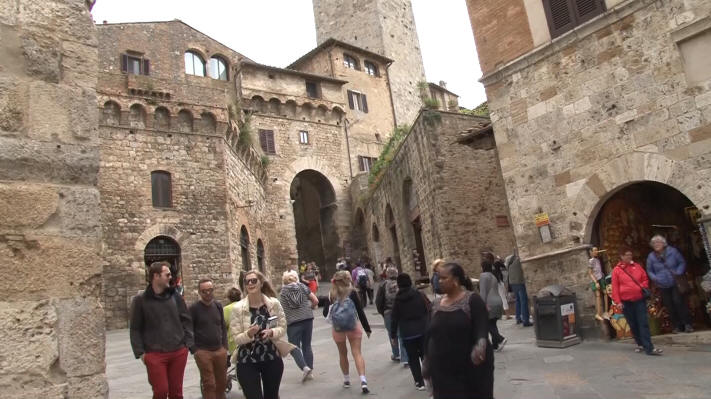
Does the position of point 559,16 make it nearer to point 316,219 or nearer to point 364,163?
point 364,163

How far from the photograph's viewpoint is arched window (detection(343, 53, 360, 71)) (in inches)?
1398

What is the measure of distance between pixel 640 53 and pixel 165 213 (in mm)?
15190

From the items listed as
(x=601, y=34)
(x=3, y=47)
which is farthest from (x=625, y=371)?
(x=3, y=47)

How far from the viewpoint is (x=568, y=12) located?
8914 millimetres

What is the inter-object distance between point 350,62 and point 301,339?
100ft

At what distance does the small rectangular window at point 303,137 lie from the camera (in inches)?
1250

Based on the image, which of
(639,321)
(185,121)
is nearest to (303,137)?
(185,121)

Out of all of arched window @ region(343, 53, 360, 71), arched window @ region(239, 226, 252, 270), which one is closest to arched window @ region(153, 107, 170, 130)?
arched window @ region(239, 226, 252, 270)

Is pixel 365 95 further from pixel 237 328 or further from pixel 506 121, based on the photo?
pixel 237 328

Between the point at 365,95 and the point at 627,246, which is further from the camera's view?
the point at 365,95

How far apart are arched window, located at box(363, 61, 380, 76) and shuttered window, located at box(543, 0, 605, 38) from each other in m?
28.4

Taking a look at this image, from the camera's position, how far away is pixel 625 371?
625 centimetres

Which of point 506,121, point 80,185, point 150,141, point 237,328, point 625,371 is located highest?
point 150,141

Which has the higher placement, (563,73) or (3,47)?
(563,73)
